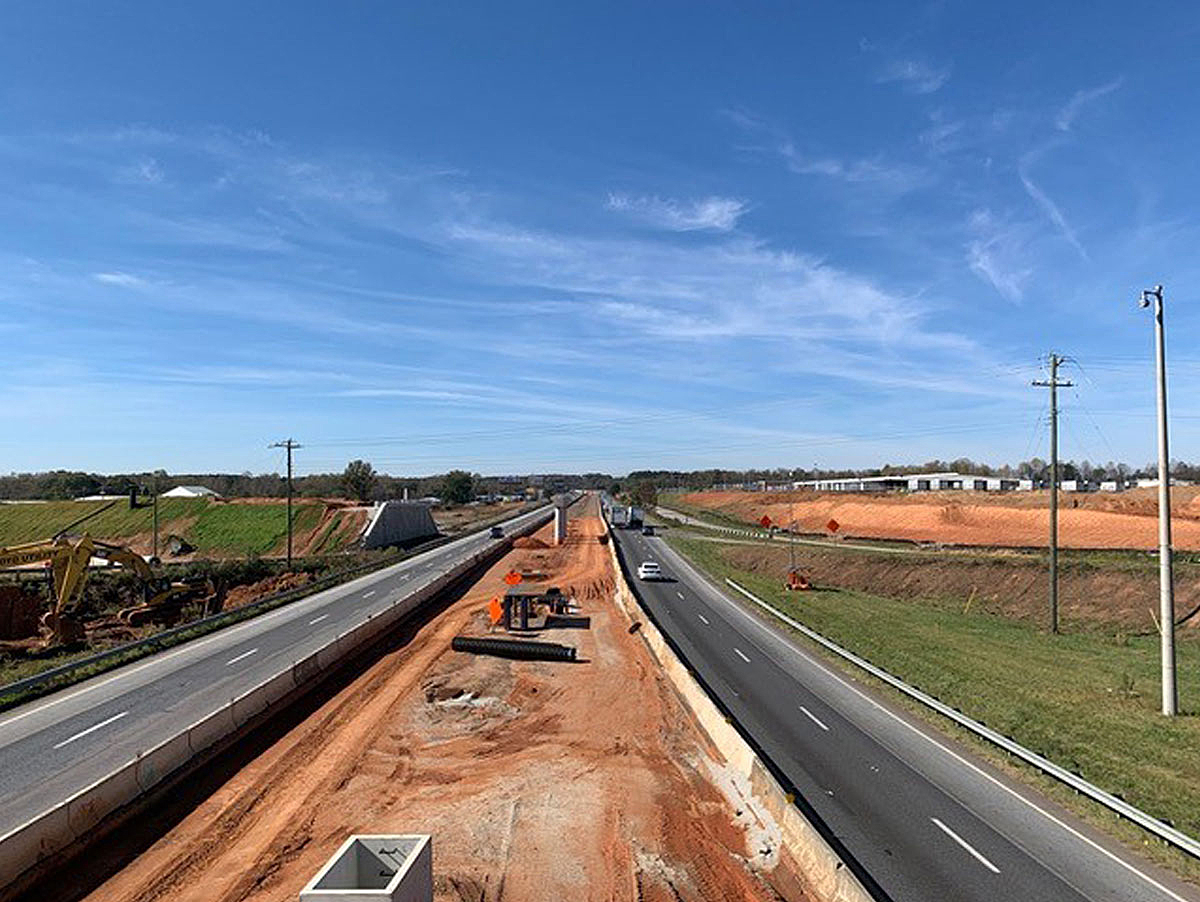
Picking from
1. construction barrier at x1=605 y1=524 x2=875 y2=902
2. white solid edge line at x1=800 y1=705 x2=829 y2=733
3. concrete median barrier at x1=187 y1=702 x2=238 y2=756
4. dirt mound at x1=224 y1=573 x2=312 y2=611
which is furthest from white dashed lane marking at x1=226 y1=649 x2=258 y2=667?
dirt mound at x1=224 y1=573 x2=312 y2=611

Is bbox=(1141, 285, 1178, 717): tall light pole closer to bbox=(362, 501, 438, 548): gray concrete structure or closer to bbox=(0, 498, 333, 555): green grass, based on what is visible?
bbox=(362, 501, 438, 548): gray concrete structure

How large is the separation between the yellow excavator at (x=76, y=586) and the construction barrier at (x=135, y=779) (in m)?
20.5

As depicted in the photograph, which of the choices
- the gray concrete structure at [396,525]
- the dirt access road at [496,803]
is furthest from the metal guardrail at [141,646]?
the gray concrete structure at [396,525]

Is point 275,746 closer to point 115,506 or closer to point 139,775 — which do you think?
point 139,775

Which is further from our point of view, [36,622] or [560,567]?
[560,567]

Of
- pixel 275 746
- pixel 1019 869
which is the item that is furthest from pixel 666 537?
pixel 1019 869

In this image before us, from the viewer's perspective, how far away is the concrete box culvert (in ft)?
33.7

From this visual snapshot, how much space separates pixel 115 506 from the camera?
111500 millimetres

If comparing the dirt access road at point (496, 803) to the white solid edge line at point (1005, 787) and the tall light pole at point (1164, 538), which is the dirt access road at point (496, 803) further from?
the tall light pole at point (1164, 538)

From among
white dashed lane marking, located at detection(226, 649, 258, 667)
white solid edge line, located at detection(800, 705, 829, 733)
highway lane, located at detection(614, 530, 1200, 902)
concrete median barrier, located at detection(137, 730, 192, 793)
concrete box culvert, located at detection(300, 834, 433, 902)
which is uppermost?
concrete box culvert, located at detection(300, 834, 433, 902)

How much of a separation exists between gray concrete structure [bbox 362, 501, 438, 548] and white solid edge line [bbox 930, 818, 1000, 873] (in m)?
80.1

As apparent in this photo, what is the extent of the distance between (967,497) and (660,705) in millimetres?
119274

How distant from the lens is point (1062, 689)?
1093 inches

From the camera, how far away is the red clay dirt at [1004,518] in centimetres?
7531
